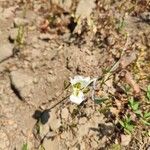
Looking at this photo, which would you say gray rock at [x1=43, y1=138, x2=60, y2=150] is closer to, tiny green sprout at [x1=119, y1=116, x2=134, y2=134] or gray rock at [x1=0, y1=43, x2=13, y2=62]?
tiny green sprout at [x1=119, y1=116, x2=134, y2=134]

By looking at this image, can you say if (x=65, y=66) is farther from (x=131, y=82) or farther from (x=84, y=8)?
(x=84, y=8)

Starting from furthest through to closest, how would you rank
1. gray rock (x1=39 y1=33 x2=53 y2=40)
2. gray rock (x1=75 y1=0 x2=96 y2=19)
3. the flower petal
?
gray rock (x1=75 y1=0 x2=96 y2=19) < gray rock (x1=39 y1=33 x2=53 y2=40) < the flower petal

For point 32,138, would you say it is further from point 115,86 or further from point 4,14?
point 4,14

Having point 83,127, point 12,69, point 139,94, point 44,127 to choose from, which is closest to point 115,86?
point 139,94

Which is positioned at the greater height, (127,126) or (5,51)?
(5,51)

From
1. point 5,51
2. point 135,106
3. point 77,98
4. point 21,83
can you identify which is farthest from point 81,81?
point 5,51

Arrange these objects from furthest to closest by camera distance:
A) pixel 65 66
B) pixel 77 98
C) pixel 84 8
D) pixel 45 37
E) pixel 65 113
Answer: pixel 84 8 < pixel 45 37 < pixel 65 66 < pixel 65 113 < pixel 77 98

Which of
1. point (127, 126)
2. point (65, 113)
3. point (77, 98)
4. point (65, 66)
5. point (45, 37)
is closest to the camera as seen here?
point (77, 98)

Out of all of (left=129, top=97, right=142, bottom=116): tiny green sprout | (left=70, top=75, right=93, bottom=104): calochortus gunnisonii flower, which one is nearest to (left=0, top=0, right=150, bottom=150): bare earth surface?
(left=129, top=97, right=142, bottom=116): tiny green sprout
